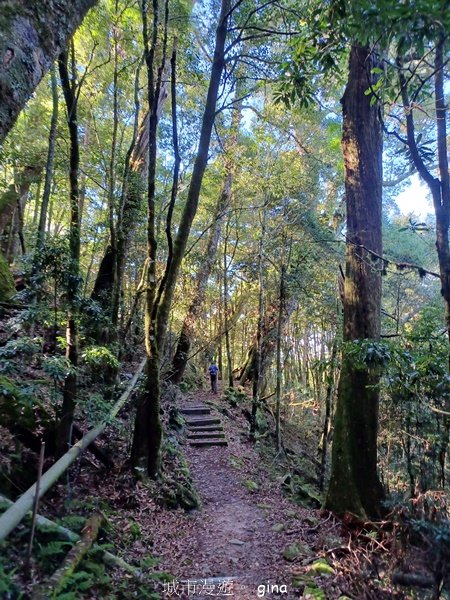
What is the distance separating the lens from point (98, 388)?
6.54 meters

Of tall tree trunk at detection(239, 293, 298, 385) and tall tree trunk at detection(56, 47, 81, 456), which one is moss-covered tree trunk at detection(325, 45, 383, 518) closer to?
tall tree trunk at detection(56, 47, 81, 456)

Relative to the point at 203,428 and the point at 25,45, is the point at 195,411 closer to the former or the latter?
the point at 203,428

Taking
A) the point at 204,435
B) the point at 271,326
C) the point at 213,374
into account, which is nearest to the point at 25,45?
the point at 204,435

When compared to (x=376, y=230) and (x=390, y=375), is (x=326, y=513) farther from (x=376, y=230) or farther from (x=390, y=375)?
(x=376, y=230)

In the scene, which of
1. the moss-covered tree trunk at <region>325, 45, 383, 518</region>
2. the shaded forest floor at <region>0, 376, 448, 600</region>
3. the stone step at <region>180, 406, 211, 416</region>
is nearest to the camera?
the shaded forest floor at <region>0, 376, 448, 600</region>

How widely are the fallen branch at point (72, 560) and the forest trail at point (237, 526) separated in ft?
3.40

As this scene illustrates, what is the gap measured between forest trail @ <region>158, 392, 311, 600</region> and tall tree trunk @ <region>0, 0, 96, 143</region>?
4489mm

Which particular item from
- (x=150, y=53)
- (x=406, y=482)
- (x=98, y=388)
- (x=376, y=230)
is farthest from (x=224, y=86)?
(x=406, y=482)

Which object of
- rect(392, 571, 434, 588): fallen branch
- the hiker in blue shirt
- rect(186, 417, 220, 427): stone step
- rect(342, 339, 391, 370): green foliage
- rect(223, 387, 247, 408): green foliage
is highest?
rect(342, 339, 391, 370): green foliage

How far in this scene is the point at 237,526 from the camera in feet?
19.4

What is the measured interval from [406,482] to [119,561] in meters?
4.34

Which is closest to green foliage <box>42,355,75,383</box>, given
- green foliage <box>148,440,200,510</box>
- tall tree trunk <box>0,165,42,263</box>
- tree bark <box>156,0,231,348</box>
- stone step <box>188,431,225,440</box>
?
tree bark <box>156,0,231,348</box>

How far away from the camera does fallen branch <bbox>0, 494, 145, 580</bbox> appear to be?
11.4 feet

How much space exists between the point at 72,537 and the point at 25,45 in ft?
13.2
